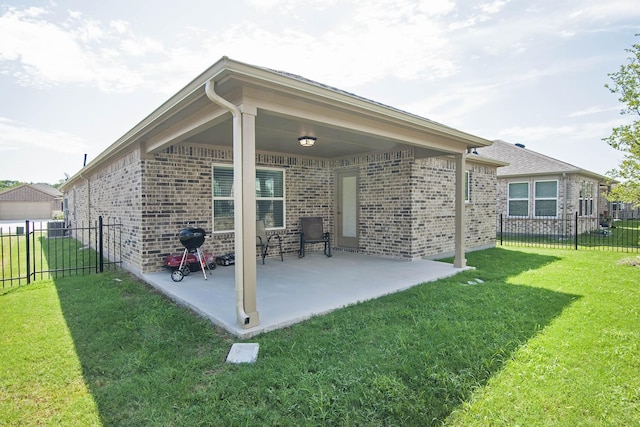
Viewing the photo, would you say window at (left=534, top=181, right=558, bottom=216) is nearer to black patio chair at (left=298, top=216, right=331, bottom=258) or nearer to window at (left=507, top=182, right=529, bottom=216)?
window at (left=507, top=182, right=529, bottom=216)

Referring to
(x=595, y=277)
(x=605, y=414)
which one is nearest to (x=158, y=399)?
(x=605, y=414)

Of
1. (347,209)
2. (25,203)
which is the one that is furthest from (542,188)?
(25,203)

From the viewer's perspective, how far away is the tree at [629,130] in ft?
25.3

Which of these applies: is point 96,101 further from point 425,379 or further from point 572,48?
point 572,48

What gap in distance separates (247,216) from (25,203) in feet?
143

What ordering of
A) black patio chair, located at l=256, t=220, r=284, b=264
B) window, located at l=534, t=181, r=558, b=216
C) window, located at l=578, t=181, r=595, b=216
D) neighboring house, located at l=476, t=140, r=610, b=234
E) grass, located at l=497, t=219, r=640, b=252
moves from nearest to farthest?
black patio chair, located at l=256, t=220, r=284, b=264 → grass, located at l=497, t=219, r=640, b=252 → neighboring house, located at l=476, t=140, r=610, b=234 → window, located at l=534, t=181, r=558, b=216 → window, located at l=578, t=181, r=595, b=216

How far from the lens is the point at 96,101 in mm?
11414

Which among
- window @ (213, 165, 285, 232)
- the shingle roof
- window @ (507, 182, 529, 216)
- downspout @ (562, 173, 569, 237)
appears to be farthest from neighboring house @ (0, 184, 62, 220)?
downspout @ (562, 173, 569, 237)

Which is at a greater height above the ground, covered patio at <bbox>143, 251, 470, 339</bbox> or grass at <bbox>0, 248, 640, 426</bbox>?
covered patio at <bbox>143, 251, 470, 339</bbox>

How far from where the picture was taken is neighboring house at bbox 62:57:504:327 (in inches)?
140

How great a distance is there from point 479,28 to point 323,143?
12.9 ft

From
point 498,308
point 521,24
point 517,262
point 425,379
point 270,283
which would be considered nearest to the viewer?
point 425,379

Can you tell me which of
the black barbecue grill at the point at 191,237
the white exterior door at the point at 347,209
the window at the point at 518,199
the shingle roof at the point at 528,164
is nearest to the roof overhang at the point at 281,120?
the white exterior door at the point at 347,209

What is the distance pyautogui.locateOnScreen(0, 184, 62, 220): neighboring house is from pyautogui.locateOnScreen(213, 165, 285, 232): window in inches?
1549
